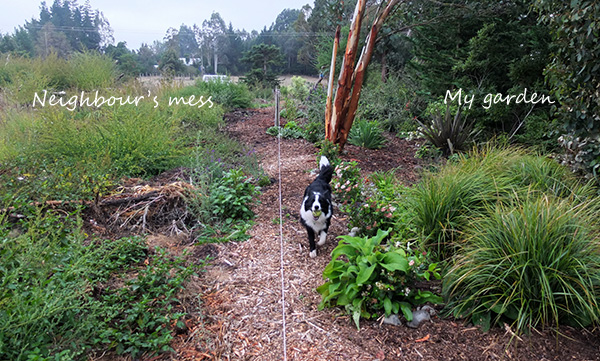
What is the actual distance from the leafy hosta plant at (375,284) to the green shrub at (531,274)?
254 mm

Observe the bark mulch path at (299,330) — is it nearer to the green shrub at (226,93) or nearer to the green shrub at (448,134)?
the green shrub at (448,134)

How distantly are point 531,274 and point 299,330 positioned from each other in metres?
1.48

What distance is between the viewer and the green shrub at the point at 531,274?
2121 mm

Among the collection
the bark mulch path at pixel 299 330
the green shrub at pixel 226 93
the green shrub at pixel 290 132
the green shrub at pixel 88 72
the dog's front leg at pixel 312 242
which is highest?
the green shrub at pixel 88 72

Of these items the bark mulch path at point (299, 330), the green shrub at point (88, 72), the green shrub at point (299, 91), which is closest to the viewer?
the bark mulch path at point (299, 330)

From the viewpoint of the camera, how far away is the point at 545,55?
7.20m

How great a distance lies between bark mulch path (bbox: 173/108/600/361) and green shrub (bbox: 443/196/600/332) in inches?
4.2

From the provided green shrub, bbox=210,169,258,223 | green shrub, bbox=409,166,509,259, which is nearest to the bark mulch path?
green shrub, bbox=210,169,258,223

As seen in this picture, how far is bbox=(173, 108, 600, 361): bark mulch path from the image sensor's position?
208 cm

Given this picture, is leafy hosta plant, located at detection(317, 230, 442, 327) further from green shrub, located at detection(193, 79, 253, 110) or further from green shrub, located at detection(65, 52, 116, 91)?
green shrub, located at detection(65, 52, 116, 91)

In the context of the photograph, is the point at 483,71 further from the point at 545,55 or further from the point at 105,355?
the point at 105,355

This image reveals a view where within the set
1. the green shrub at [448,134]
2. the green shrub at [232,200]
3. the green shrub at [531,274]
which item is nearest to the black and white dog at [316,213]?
the green shrub at [232,200]

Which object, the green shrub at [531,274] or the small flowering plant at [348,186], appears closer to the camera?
the green shrub at [531,274]

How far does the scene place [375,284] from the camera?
2.33 meters
